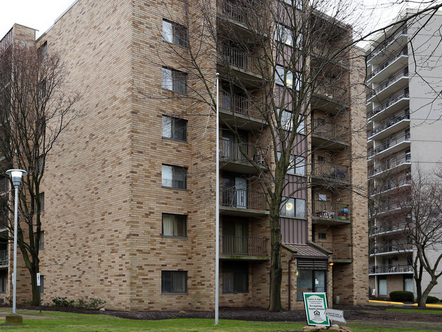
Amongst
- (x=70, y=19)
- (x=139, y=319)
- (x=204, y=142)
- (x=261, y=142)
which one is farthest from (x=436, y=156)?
(x=139, y=319)

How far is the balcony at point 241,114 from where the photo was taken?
97.0 ft

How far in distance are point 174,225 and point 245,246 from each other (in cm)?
508

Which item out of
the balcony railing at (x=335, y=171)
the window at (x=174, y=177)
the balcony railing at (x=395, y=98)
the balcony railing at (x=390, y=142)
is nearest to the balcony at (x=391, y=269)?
the balcony railing at (x=390, y=142)

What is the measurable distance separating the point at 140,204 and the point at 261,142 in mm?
9246

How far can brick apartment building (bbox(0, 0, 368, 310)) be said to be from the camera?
26.8 meters

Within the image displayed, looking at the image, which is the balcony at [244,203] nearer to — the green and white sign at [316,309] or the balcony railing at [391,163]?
the green and white sign at [316,309]

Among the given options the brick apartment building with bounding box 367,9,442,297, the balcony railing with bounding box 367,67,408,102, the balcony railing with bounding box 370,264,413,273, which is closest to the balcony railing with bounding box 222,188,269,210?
the brick apartment building with bounding box 367,9,442,297

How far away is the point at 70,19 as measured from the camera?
34344 millimetres

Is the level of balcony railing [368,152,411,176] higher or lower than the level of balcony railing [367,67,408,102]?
lower

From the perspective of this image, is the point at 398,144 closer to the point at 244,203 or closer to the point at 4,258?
the point at 244,203

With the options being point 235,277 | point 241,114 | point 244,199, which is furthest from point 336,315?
point 244,199

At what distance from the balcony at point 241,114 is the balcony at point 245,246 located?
675 centimetres

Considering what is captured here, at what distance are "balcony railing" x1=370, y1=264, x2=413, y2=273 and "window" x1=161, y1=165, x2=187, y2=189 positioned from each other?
40958 millimetres

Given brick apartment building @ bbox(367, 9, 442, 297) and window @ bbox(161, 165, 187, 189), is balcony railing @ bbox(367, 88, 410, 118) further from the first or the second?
window @ bbox(161, 165, 187, 189)
